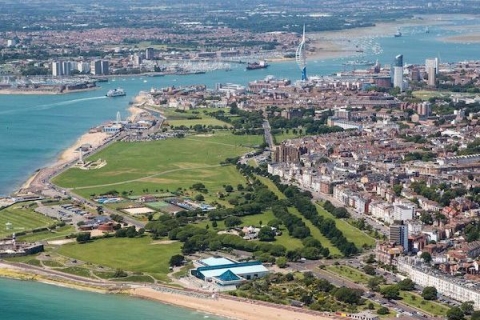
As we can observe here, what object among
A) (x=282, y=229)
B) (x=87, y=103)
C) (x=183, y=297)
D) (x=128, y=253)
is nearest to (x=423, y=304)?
(x=183, y=297)

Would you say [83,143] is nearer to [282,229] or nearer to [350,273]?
[282,229]

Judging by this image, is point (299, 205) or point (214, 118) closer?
point (299, 205)

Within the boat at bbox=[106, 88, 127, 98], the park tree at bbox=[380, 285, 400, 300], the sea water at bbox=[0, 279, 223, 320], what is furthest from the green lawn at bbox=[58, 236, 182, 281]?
the boat at bbox=[106, 88, 127, 98]

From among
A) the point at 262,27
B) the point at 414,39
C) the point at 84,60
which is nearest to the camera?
the point at 84,60

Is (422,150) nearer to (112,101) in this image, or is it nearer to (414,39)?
(112,101)

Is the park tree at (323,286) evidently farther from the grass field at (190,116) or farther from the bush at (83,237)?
the grass field at (190,116)

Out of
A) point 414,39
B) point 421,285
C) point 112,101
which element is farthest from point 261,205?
point 414,39

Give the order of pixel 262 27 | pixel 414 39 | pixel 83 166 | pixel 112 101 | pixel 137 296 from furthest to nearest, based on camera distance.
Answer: pixel 262 27
pixel 414 39
pixel 112 101
pixel 83 166
pixel 137 296
